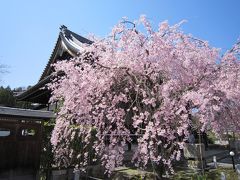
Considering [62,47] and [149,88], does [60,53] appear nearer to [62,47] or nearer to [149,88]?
[62,47]

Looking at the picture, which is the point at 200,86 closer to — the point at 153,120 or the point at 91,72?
the point at 153,120

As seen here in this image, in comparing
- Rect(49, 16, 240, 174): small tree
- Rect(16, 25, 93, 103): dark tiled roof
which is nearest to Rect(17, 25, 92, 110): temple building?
Rect(16, 25, 93, 103): dark tiled roof

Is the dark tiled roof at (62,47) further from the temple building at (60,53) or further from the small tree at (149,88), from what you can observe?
the small tree at (149,88)

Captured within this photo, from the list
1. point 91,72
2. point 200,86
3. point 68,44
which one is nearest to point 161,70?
point 200,86

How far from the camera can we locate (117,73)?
5.67 metres

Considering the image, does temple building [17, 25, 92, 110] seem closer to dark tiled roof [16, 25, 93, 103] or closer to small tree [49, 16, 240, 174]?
dark tiled roof [16, 25, 93, 103]

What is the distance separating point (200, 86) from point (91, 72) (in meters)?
2.67

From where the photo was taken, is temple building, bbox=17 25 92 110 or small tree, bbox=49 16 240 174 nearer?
small tree, bbox=49 16 240 174

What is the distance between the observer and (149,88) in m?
5.55

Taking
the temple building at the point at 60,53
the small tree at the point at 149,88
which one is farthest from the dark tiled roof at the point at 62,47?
the small tree at the point at 149,88

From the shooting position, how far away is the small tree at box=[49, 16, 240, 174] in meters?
4.79

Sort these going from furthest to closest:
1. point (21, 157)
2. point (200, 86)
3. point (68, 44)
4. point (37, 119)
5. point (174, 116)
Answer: point (68, 44), point (37, 119), point (21, 157), point (200, 86), point (174, 116)

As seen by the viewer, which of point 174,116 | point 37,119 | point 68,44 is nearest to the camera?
point 174,116

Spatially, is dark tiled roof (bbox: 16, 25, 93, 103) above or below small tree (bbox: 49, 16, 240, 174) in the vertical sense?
above
